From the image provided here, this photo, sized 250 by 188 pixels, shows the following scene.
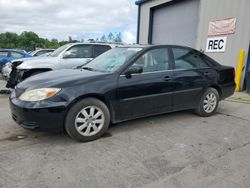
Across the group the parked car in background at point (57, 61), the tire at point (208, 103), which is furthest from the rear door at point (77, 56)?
the tire at point (208, 103)

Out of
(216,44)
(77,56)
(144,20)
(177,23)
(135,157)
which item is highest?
(144,20)

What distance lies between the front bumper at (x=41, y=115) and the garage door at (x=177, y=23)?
8.39 m

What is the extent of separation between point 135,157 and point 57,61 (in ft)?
17.6

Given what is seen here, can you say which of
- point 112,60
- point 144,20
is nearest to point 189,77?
point 112,60

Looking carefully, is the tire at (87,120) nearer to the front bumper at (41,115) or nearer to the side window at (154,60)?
the front bumper at (41,115)

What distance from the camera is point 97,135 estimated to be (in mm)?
3793

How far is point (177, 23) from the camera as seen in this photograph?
1122 cm

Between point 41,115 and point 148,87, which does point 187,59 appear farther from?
point 41,115

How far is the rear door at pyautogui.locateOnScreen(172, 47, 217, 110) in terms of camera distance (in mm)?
4598

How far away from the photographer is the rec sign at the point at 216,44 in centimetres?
878

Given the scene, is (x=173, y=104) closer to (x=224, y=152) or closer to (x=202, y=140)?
(x=202, y=140)

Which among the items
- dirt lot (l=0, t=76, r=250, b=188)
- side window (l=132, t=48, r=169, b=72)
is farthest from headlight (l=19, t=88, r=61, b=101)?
side window (l=132, t=48, r=169, b=72)

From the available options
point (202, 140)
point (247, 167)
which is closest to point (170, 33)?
point (202, 140)

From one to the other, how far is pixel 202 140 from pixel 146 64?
5.26 ft
